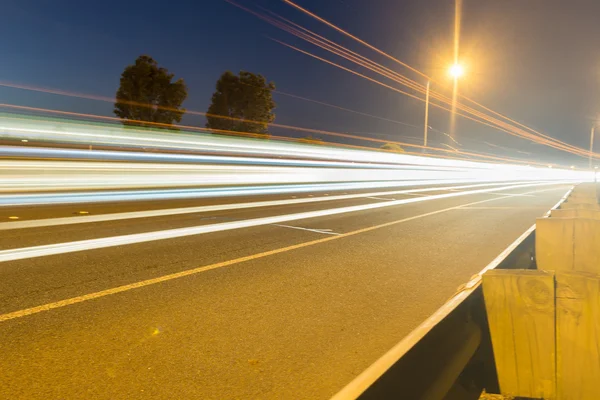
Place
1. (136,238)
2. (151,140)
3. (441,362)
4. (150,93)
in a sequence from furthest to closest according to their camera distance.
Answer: (150,93) < (151,140) < (136,238) < (441,362)

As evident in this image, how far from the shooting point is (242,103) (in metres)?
50.0

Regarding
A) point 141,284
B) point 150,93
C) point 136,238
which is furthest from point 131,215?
point 150,93

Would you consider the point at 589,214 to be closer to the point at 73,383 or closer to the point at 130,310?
the point at 130,310

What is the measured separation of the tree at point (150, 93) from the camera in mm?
46000

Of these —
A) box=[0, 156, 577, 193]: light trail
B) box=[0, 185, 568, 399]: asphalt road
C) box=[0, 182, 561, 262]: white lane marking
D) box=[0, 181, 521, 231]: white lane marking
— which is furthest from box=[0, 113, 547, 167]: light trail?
box=[0, 182, 561, 262]: white lane marking

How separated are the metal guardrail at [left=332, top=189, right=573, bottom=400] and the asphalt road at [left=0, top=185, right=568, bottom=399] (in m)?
0.88

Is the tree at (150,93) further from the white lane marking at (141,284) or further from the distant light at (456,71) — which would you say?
the white lane marking at (141,284)

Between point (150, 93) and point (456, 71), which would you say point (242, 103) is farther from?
point (456, 71)

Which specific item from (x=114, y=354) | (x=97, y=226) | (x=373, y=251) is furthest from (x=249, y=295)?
(x=97, y=226)

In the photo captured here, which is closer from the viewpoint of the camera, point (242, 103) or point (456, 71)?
point (456, 71)

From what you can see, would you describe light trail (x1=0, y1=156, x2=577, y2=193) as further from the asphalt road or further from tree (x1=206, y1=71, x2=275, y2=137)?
tree (x1=206, y1=71, x2=275, y2=137)

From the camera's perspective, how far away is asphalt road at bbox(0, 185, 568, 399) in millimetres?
3617

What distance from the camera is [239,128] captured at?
49906 mm

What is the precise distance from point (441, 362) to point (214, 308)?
9.81ft
